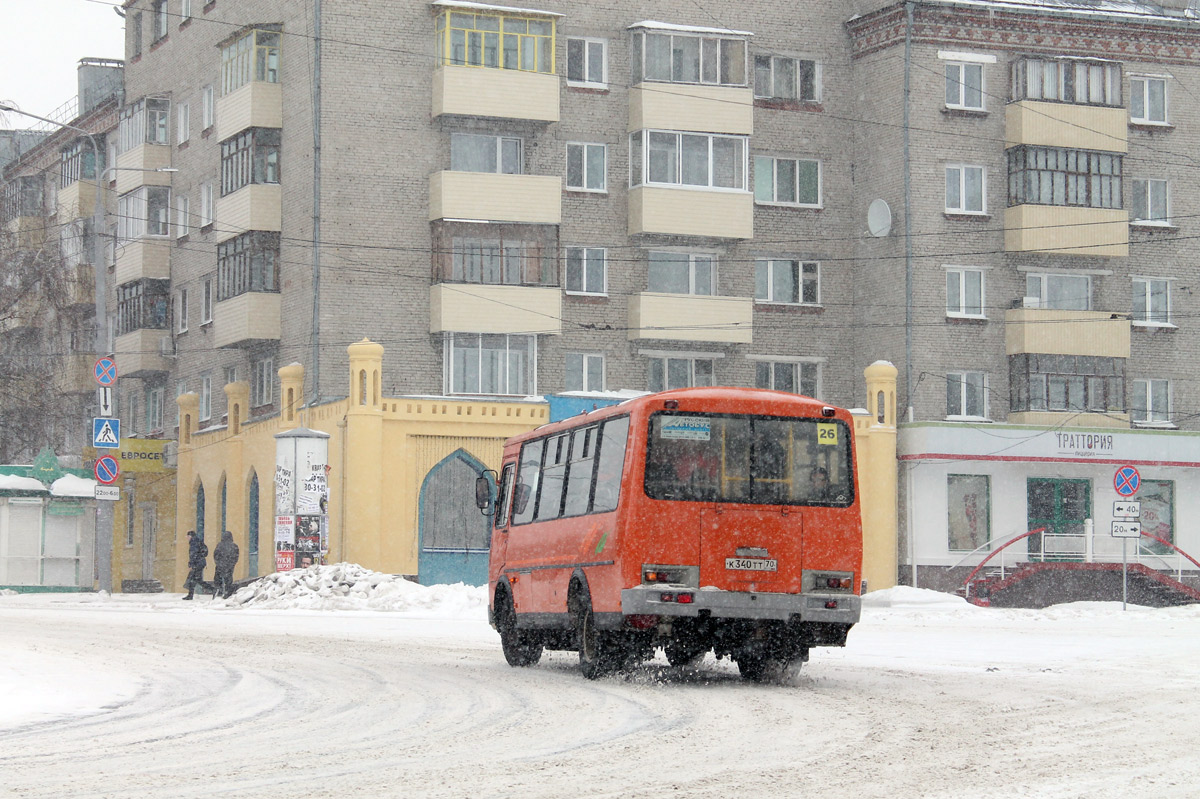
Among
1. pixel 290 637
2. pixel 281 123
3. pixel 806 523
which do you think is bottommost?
pixel 290 637

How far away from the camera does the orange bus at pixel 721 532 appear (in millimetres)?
17031

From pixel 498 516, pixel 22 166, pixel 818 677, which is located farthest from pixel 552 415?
pixel 22 166

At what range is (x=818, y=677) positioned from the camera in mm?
18172

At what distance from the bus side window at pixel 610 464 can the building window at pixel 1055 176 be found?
32542 mm

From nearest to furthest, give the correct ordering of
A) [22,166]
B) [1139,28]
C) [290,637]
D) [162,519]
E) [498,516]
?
[498,516] < [290,637] < [1139,28] < [162,519] < [22,166]

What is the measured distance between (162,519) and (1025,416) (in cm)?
2404

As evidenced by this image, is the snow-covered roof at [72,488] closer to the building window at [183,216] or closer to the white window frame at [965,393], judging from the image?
the building window at [183,216]

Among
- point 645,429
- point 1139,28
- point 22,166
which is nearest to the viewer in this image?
point 645,429

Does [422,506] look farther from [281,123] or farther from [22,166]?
[22,166]

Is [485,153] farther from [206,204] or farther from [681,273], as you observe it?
[206,204]

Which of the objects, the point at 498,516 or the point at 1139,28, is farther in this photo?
the point at 1139,28

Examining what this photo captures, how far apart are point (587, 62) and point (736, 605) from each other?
33.0 metres

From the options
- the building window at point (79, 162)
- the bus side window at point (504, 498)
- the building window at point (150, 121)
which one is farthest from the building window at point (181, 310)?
the bus side window at point (504, 498)

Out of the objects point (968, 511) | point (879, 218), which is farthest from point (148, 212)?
point (968, 511)
